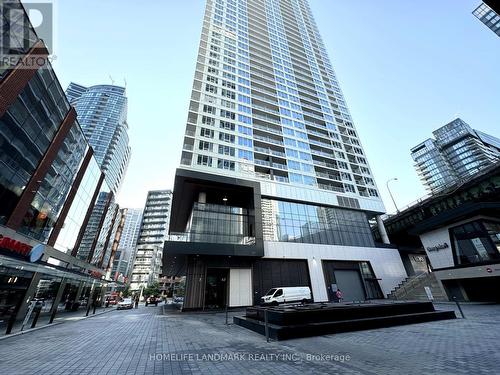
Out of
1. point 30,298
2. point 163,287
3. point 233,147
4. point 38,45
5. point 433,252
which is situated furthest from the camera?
point 163,287

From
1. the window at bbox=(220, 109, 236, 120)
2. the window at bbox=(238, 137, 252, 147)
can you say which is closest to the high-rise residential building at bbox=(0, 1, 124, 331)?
the window at bbox=(220, 109, 236, 120)

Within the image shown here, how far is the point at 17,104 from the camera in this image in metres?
15.5

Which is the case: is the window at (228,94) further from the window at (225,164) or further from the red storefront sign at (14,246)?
the red storefront sign at (14,246)

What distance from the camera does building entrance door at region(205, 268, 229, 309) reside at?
25.7m

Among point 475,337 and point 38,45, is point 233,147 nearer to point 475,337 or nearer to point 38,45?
point 38,45

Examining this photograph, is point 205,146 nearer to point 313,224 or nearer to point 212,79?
point 212,79

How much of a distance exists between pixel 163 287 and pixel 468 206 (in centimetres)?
10241

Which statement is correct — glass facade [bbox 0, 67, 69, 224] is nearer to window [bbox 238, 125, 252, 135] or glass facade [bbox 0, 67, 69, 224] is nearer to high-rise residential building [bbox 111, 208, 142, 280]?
window [bbox 238, 125, 252, 135]

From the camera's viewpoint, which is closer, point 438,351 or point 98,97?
point 438,351

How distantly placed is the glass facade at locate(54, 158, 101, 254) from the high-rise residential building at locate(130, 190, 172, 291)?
59229mm

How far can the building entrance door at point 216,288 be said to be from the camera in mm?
25719

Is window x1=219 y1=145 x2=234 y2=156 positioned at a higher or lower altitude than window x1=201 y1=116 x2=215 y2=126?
lower

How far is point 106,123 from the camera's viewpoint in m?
102

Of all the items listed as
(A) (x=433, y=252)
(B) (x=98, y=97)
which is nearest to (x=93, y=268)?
(A) (x=433, y=252)
